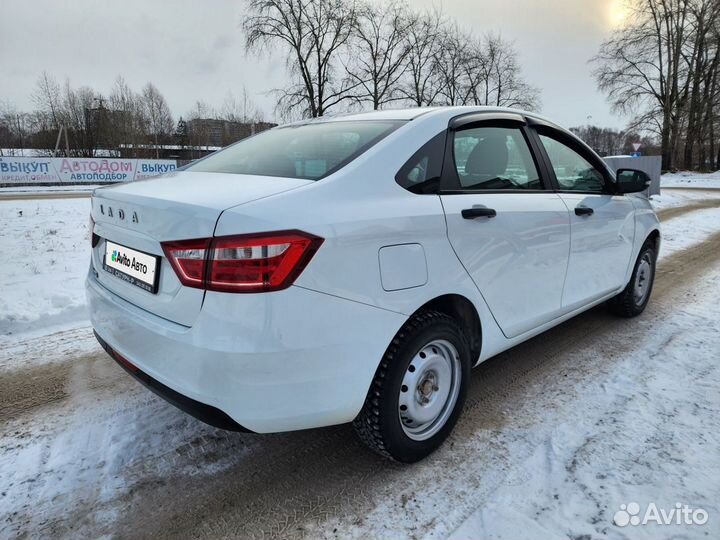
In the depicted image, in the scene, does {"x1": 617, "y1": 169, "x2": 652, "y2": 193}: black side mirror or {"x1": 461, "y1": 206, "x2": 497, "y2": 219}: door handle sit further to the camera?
{"x1": 617, "y1": 169, "x2": 652, "y2": 193}: black side mirror

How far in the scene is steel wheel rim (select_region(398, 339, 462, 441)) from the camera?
2.14m

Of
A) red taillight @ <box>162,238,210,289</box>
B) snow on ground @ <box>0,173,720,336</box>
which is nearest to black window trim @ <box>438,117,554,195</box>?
red taillight @ <box>162,238,210,289</box>

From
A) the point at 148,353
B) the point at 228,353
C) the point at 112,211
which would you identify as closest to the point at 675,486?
the point at 228,353

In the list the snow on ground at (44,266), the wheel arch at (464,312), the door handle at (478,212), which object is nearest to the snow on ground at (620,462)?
the wheel arch at (464,312)

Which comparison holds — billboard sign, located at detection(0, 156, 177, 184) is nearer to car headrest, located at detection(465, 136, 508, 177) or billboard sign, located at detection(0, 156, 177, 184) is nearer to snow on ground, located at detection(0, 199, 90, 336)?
snow on ground, located at detection(0, 199, 90, 336)

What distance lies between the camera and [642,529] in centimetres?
184

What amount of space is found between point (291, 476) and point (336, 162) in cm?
145

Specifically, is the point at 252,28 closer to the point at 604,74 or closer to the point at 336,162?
the point at 336,162

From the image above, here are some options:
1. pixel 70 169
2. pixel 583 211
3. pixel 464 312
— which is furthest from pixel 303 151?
pixel 70 169

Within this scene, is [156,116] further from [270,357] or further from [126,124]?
[270,357]

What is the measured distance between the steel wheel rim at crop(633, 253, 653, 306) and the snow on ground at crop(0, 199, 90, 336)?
196 inches

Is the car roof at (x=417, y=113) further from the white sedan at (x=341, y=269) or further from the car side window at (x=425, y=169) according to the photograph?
the car side window at (x=425, y=169)

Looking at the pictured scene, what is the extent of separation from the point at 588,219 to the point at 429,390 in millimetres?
1766

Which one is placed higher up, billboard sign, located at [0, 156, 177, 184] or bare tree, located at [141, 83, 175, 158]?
bare tree, located at [141, 83, 175, 158]
